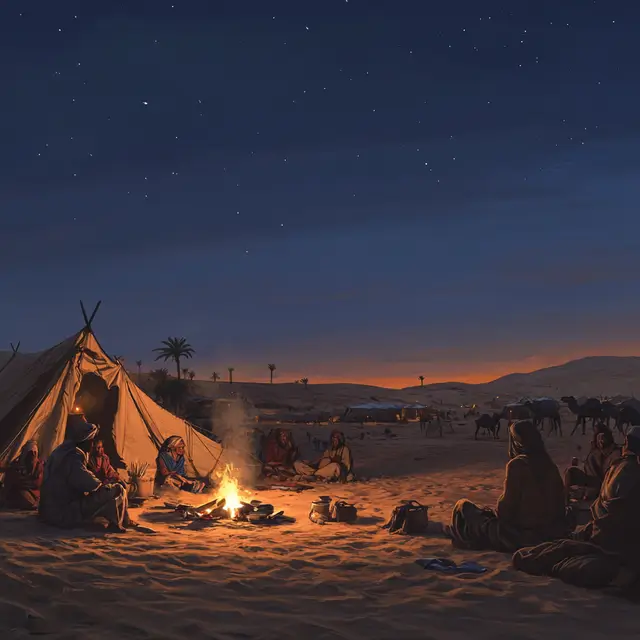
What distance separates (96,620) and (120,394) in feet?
29.4

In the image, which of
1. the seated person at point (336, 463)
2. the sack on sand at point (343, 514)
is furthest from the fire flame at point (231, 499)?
the seated person at point (336, 463)

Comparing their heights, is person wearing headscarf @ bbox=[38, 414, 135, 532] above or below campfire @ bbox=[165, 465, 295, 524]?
above

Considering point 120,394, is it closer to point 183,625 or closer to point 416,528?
point 416,528

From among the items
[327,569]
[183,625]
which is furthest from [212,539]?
[183,625]

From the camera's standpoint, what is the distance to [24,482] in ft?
32.3

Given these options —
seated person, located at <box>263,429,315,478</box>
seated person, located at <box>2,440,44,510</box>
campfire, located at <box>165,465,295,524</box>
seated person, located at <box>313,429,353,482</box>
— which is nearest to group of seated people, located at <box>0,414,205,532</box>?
campfire, located at <box>165,465,295,524</box>

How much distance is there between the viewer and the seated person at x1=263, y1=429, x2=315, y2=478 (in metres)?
14.1

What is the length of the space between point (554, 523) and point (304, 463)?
8.29 meters

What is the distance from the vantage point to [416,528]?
8156 mm

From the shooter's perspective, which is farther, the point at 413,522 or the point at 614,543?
the point at 413,522

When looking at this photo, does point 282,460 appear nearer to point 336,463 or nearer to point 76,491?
point 336,463

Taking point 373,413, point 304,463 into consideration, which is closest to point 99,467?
point 304,463

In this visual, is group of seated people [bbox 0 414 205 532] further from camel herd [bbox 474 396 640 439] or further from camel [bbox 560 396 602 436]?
camel [bbox 560 396 602 436]

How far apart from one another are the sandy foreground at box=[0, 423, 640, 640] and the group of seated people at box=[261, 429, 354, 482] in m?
5.17
